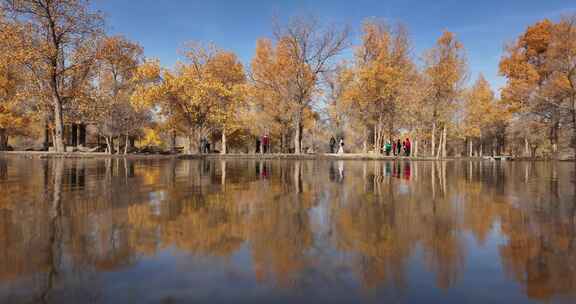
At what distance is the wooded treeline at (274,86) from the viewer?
2128 cm

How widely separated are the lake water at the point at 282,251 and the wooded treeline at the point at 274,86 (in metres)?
19.2

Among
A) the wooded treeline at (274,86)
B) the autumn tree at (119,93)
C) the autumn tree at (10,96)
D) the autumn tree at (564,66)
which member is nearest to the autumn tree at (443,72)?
the wooded treeline at (274,86)

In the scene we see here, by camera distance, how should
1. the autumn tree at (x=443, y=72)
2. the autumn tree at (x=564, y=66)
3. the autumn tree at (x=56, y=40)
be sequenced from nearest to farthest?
the autumn tree at (x=56, y=40) < the autumn tree at (x=564, y=66) < the autumn tree at (x=443, y=72)

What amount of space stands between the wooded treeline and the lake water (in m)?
19.2

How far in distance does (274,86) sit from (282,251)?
30425mm

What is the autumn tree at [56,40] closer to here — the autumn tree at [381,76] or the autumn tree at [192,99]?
the autumn tree at [192,99]

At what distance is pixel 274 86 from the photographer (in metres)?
32.8

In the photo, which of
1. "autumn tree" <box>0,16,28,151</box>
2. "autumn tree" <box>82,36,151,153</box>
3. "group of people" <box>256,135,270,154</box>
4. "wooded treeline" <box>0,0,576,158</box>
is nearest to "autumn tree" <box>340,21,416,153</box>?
"wooded treeline" <box>0,0,576,158</box>

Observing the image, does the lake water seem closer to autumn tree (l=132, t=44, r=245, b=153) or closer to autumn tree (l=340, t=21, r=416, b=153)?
autumn tree (l=132, t=44, r=245, b=153)

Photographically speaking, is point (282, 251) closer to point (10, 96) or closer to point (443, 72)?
point (443, 72)

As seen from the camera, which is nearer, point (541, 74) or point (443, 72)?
point (443, 72)

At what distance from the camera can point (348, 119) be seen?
38062 mm

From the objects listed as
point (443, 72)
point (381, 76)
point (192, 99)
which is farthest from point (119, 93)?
point (443, 72)

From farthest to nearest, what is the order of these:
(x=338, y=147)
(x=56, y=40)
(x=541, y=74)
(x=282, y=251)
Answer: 1. (x=338, y=147)
2. (x=541, y=74)
3. (x=56, y=40)
4. (x=282, y=251)
